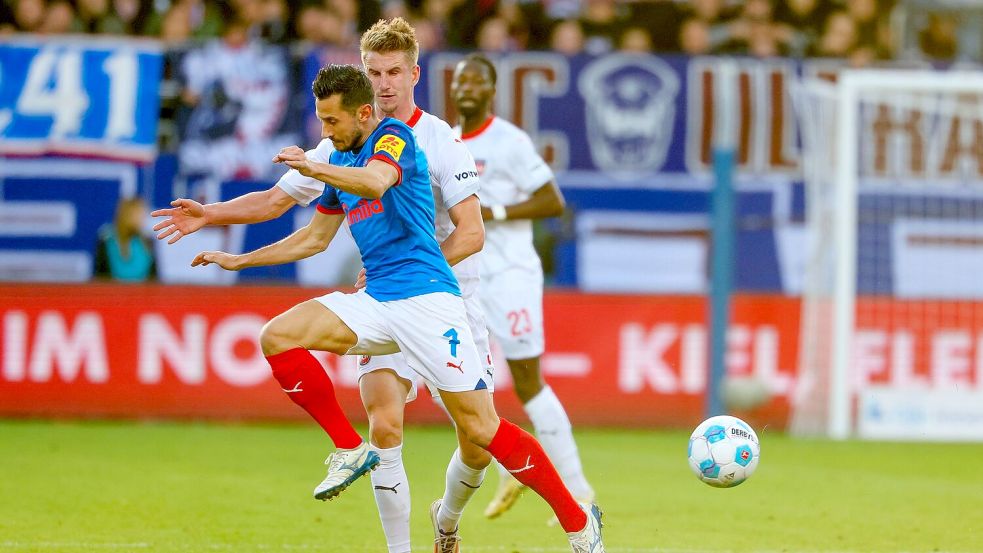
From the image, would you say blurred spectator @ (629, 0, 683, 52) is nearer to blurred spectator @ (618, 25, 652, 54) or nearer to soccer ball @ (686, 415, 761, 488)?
blurred spectator @ (618, 25, 652, 54)

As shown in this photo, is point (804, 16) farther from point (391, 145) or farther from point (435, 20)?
point (391, 145)

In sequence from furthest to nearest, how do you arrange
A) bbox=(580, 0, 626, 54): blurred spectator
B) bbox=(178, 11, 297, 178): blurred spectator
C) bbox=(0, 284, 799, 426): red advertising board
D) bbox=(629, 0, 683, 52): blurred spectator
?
bbox=(629, 0, 683, 52): blurred spectator → bbox=(580, 0, 626, 54): blurred spectator → bbox=(178, 11, 297, 178): blurred spectator → bbox=(0, 284, 799, 426): red advertising board

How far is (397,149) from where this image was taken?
19.2ft

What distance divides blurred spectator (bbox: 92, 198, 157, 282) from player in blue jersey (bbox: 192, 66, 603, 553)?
26.1ft

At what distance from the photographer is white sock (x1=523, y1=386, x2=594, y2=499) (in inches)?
321

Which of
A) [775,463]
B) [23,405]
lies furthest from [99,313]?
[775,463]

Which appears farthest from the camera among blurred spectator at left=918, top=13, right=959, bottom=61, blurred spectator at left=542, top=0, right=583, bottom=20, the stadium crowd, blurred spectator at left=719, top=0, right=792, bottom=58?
blurred spectator at left=918, top=13, right=959, bottom=61

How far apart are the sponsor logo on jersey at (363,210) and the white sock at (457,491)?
120 centimetres

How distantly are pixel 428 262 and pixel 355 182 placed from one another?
0.56 m

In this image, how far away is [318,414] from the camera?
238 inches

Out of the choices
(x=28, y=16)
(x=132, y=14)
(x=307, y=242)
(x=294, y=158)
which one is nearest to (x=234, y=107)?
(x=132, y=14)

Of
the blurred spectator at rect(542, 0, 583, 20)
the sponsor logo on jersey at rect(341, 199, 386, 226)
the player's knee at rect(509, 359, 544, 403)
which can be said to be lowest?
the player's knee at rect(509, 359, 544, 403)

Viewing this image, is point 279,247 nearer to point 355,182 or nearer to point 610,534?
point 355,182

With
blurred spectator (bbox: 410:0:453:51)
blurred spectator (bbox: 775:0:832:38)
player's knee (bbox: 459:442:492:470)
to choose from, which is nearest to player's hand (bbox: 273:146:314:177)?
player's knee (bbox: 459:442:492:470)
